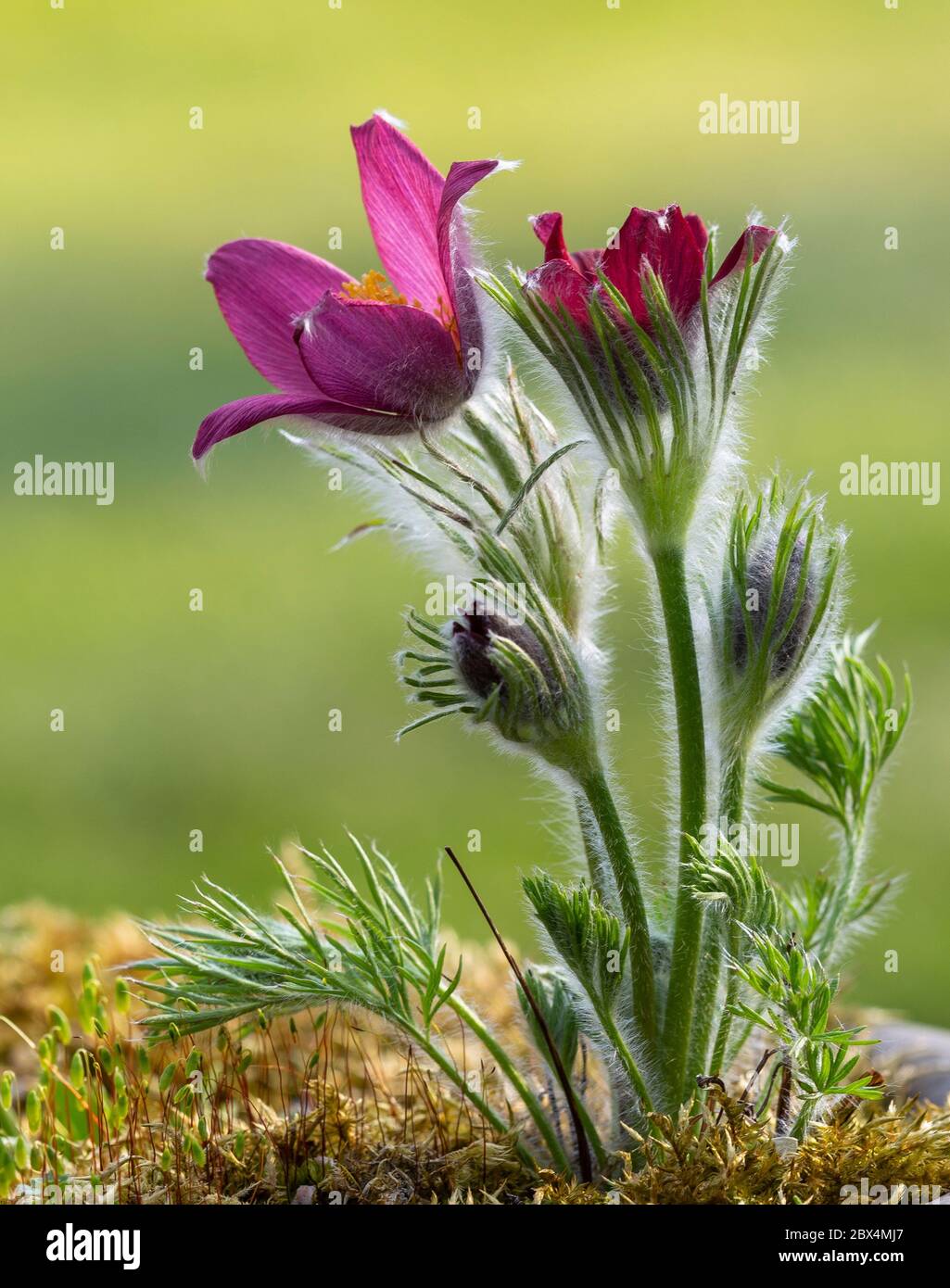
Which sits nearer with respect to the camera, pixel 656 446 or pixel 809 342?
pixel 656 446

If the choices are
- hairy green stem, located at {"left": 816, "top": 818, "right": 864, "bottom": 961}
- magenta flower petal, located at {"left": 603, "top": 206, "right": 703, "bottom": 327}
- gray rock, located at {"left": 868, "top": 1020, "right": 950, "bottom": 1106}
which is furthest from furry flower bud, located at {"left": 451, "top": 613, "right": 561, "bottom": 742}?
gray rock, located at {"left": 868, "top": 1020, "right": 950, "bottom": 1106}

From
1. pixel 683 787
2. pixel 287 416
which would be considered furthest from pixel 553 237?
pixel 683 787

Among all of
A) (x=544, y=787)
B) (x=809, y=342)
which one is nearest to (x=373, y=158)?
(x=544, y=787)

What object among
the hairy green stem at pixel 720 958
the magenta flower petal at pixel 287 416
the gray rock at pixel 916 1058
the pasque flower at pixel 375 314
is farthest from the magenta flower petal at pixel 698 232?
the gray rock at pixel 916 1058

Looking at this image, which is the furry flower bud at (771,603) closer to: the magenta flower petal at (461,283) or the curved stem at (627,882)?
the curved stem at (627,882)

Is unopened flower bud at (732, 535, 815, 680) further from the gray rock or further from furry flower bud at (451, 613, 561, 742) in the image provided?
the gray rock
